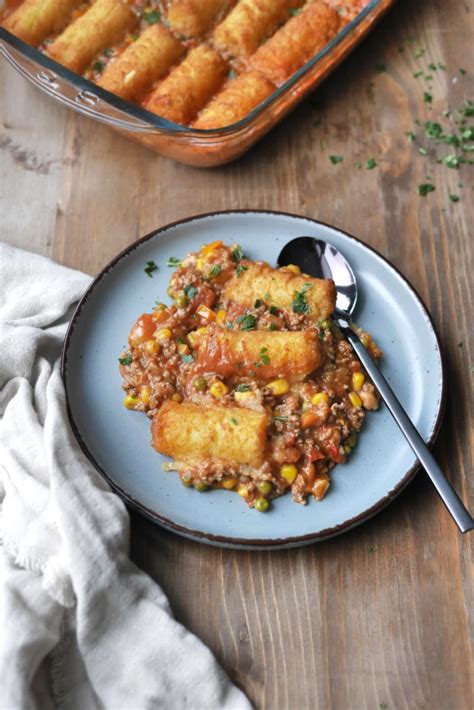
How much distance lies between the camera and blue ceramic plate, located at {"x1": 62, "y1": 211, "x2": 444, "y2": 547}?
333 centimetres

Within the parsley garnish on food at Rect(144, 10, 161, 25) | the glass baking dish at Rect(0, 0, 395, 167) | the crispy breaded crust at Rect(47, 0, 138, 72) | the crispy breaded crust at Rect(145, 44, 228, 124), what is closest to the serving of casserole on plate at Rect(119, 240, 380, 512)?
the glass baking dish at Rect(0, 0, 395, 167)

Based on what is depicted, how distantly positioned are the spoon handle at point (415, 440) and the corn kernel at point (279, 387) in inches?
14.3

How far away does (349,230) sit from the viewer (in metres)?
4.41

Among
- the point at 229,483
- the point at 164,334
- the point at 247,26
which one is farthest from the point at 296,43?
the point at 229,483

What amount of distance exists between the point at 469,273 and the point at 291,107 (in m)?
1.30

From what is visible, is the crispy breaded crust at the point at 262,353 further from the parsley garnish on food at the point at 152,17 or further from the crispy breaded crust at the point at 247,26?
the parsley garnish on food at the point at 152,17

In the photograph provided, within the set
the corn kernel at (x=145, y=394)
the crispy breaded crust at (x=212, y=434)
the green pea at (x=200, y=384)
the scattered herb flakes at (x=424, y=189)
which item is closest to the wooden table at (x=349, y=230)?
the scattered herb flakes at (x=424, y=189)

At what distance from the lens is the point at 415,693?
3217 millimetres

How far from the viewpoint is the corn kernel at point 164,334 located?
12.0 feet

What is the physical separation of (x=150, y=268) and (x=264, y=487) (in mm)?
1276

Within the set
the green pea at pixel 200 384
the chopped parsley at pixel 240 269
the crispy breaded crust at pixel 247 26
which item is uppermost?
the crispy breaded crust at pixel 247 26

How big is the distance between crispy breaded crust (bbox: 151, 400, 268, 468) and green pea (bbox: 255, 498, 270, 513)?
142mm

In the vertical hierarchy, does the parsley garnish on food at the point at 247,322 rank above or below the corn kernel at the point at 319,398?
below

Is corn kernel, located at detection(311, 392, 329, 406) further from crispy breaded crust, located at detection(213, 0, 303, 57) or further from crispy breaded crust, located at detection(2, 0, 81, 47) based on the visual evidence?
crispy breaded crust, located at detection(2, 0, 81, 47)
